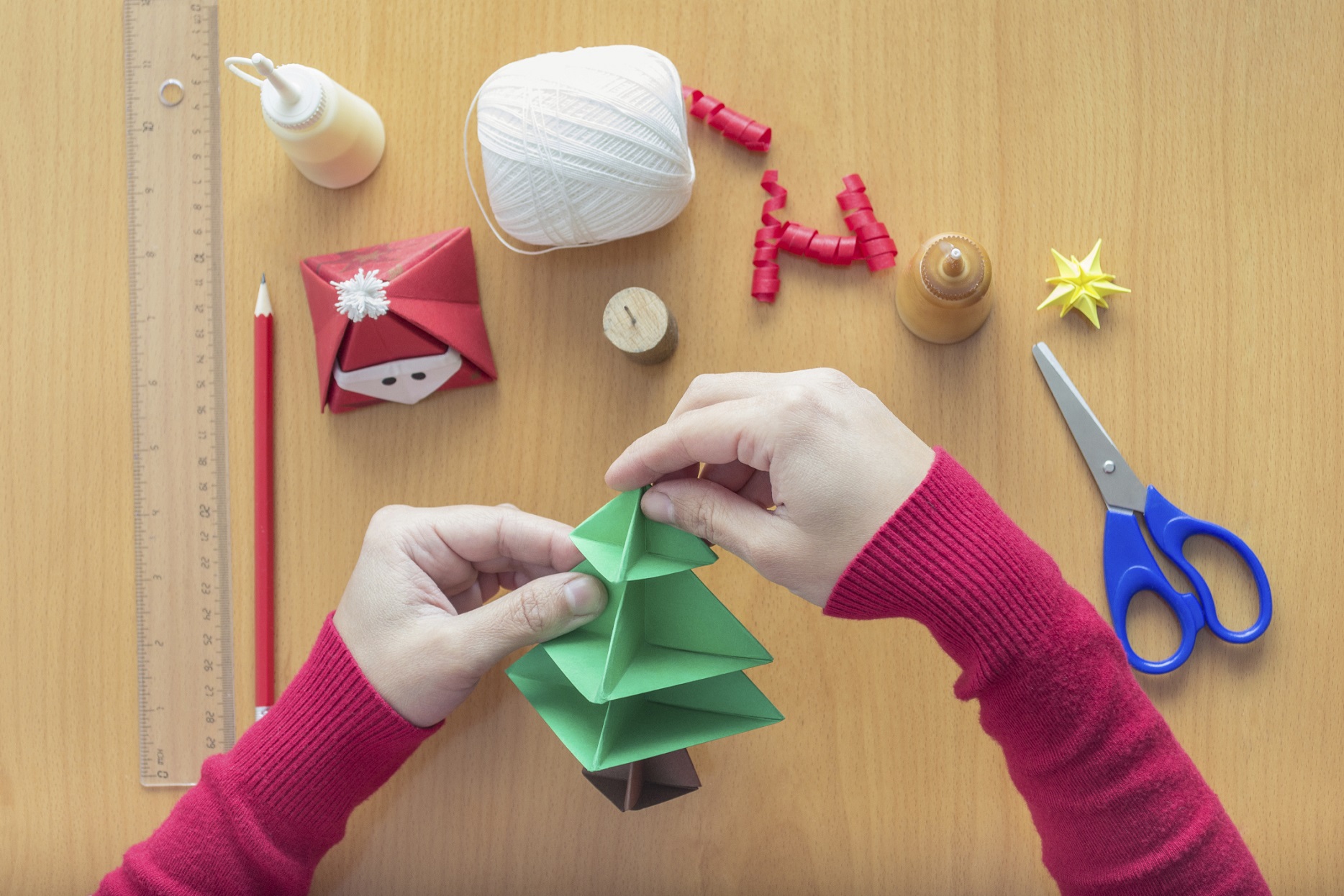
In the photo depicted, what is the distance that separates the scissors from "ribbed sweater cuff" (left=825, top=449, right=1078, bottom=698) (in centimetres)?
18

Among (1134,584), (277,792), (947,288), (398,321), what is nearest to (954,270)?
(947,288)

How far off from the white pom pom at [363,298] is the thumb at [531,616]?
275mm

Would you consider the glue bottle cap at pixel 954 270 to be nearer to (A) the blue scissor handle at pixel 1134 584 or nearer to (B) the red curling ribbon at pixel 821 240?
(B) the red curling ribbon at pixel 821 240

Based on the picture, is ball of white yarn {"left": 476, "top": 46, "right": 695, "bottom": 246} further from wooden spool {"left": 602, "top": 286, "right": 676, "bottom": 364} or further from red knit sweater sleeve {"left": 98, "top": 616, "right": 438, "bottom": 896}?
red knit sweater sleeve {"left": 98, "top": 616, "right": 438, "bottom": 896}

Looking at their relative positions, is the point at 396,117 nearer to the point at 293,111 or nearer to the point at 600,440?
the point at 293,111

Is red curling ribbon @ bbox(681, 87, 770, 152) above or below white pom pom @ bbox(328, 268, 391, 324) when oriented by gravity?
above

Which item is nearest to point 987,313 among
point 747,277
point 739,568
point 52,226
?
point 747,277

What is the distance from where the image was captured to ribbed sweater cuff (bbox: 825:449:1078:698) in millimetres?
620

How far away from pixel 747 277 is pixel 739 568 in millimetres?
273

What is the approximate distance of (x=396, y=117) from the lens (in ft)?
2.81

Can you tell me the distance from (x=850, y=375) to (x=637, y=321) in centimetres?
21

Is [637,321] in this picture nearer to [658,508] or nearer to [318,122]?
[658,508]

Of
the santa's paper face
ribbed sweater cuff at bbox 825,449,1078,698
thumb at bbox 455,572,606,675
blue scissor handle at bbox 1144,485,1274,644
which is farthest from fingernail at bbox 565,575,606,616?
blue scissor handle at bbox 1144,485,1274,644

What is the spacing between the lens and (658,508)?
632mm
